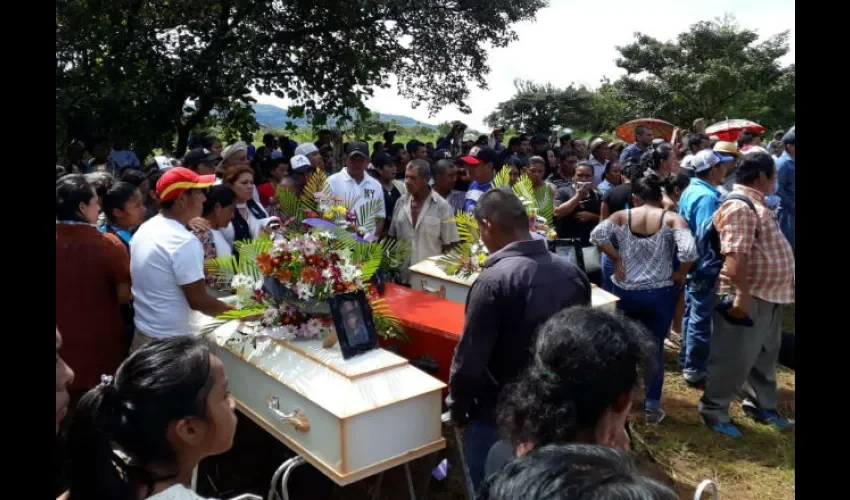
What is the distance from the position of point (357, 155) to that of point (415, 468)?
9.51ft

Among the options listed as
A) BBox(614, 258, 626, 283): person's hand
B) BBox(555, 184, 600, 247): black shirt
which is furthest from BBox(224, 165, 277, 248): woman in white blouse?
BBox(555, 184, 600, 247): black shirt

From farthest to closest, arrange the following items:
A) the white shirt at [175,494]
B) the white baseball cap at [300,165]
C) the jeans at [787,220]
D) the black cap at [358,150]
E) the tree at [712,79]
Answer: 1. the tree at [712,79]
2. the jeans at [787,220]
3. the white baseball cap at [300,165]
4. the black cap at [358,150]
5. the white shirt at [175,494]

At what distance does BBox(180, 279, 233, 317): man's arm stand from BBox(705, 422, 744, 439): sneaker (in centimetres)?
321

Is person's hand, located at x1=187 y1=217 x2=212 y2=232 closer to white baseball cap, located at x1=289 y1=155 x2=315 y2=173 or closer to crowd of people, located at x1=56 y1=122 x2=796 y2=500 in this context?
crowd of people, located at x1=56 y1=122 x2=796 y2=500

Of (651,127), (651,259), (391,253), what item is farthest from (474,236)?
(651,127)

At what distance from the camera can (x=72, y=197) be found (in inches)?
116

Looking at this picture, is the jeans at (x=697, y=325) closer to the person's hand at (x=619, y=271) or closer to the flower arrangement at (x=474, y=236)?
the person's hand at (x=619, y=271)

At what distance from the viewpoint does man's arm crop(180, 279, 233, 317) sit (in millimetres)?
2834

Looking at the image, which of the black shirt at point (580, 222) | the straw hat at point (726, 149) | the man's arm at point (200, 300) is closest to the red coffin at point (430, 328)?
the man's arm at point (200, 300)

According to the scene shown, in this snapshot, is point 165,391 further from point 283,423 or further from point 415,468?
point 415,468

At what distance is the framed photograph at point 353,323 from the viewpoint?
8.70 feet

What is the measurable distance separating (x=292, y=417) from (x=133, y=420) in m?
1.07

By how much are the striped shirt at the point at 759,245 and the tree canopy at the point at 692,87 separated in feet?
74.2
